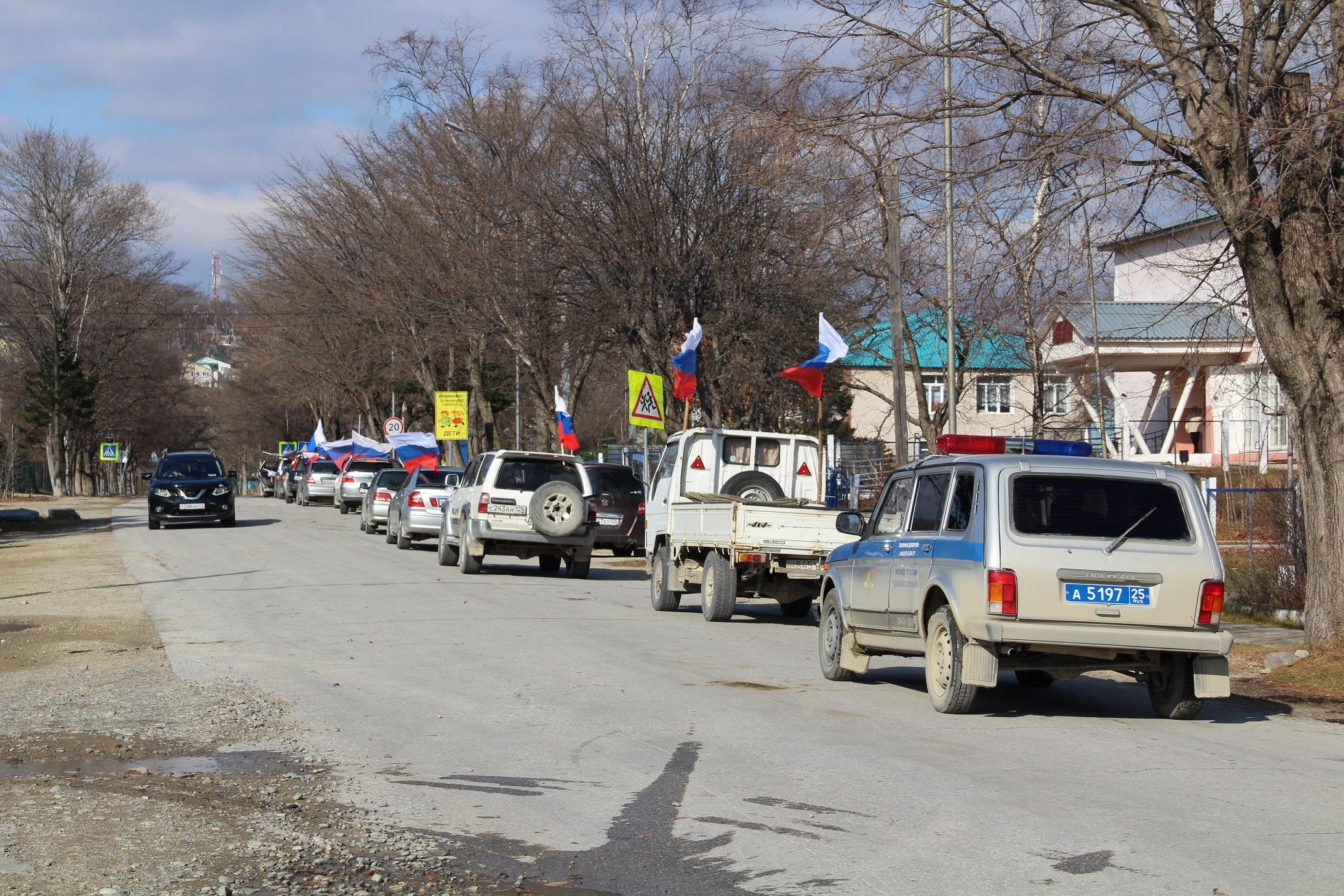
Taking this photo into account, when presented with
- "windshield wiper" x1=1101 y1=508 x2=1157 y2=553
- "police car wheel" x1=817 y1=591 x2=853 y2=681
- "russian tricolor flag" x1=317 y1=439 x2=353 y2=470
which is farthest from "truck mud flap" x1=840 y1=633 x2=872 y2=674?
"russian tricolor flag" x1=317 y1=439 x2=353 y2=470

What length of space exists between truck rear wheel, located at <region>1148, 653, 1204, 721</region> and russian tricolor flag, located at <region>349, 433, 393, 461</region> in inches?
1599

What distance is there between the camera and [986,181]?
12.5 meters

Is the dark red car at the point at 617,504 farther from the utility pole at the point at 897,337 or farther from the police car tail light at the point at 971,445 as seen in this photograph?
the police car tail light at the point at 971,445

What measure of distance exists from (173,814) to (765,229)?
23.8 metres

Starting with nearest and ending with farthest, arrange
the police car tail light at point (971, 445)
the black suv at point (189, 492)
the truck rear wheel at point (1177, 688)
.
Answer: the truck rear wheel at point (1177, 688)
the police car tail light at point (971, 445)
the black suv at point (189, 492)

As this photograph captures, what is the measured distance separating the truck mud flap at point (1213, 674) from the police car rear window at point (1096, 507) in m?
0.84

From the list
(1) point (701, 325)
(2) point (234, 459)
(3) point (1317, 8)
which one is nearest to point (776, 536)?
(3) point (1317, 8)

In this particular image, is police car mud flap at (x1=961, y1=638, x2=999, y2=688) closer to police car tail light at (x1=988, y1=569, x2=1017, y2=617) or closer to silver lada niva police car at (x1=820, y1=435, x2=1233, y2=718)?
silver lada niva police car at (x1=820, y1=435, x2=1233, y2=718)

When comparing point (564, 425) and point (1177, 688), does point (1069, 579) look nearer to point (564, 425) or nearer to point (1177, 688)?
point (1177, 688)

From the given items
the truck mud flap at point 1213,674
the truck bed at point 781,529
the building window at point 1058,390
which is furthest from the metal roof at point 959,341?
the truck mud flap at point 1213,674

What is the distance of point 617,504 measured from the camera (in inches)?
1119

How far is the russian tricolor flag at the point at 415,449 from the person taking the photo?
149ft

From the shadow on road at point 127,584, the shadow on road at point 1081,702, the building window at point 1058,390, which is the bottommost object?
the shadow on road at point 1081,702

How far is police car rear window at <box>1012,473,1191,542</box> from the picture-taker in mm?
9328
